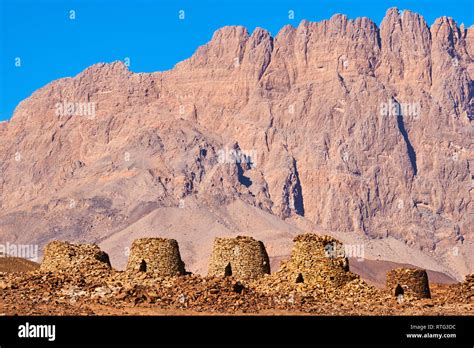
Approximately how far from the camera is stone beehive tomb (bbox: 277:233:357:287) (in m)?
38.5

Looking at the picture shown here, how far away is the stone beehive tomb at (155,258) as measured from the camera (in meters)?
40.6

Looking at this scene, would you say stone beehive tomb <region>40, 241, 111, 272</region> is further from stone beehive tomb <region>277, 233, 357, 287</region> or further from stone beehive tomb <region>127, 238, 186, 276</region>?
stone beehive tomb <region>277, 233, 357, 287</region>

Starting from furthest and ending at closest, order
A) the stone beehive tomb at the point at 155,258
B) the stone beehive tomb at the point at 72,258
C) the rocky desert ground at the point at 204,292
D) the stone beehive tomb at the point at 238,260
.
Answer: the stone beehive tomb at the point at 238,260, the stone beehive tomb at the point at 155,258, the stone beehive tomb at the point at 72,258, the rocky desert ground at the point at 204,292

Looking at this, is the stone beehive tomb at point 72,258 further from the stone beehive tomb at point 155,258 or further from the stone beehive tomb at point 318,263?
the stone beehive tomb at point 318,263

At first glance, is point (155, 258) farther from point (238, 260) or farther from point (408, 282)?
point (408, 282)

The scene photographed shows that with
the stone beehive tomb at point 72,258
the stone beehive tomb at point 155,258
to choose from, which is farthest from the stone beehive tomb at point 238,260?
the stone beehive tomb at point 72,258

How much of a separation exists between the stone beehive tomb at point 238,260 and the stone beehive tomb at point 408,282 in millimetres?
5761

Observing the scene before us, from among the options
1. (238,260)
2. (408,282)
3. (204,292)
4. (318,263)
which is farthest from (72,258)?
(408,282)

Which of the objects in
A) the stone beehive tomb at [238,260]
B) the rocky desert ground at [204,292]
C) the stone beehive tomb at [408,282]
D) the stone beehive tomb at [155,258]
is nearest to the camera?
the rocky desert ground at [204,292]

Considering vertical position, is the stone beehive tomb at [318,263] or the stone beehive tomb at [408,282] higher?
the stone beehive tomb at [318,263]
